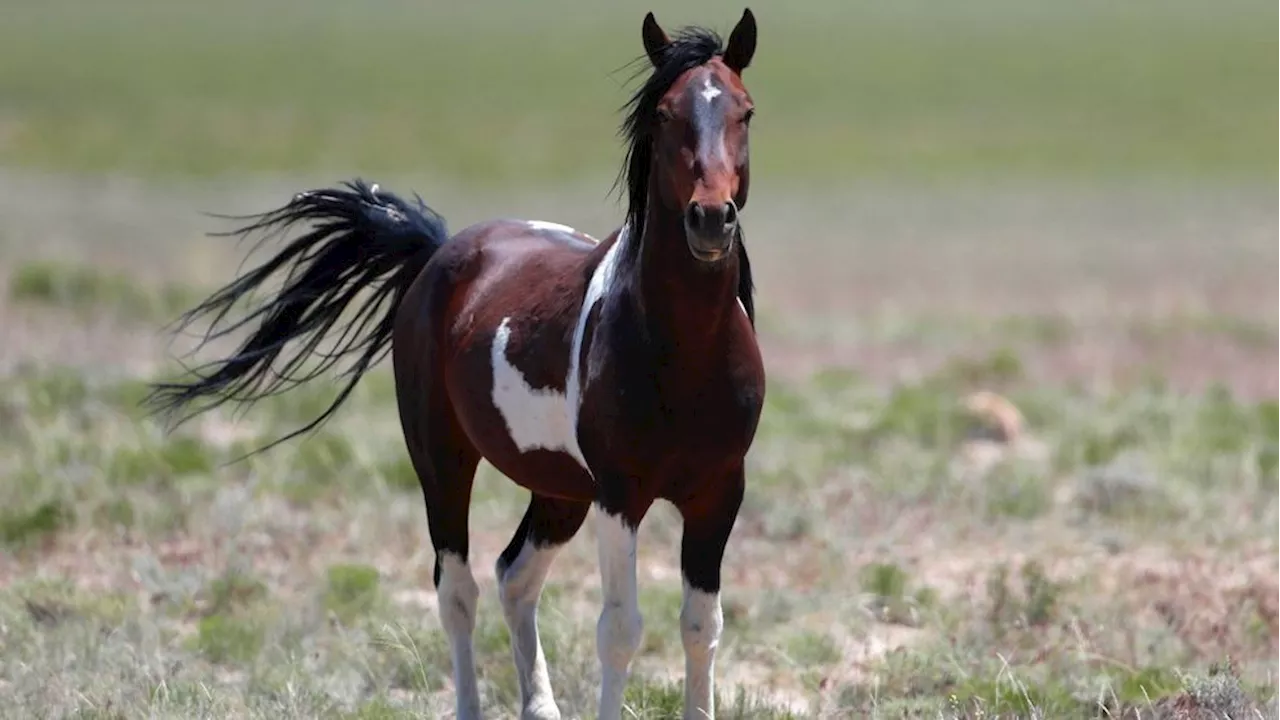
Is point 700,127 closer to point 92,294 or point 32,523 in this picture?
point 32,523

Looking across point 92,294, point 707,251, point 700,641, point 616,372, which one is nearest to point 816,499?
point 700,641

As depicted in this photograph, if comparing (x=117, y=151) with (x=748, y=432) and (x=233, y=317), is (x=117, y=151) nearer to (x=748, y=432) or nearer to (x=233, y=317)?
(x=233, y=317)

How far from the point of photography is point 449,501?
6.32 m

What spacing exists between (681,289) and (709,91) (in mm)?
577

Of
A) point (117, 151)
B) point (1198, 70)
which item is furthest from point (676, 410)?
point (1198, 70)

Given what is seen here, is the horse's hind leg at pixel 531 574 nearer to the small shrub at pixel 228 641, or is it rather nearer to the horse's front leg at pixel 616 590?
the horse's front leg at pixel 616 590

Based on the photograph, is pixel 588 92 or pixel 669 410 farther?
pixel 588 92

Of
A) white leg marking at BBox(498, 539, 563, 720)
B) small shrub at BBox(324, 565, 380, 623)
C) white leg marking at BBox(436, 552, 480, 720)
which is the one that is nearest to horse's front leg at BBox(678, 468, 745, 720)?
white leg marking at BBox(498, 539, 563, 720)

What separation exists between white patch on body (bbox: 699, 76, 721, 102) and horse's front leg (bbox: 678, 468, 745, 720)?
1151mm

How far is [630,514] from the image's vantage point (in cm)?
526

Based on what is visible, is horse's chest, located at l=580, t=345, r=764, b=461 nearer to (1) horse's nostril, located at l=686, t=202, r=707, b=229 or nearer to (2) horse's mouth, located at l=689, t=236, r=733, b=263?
(2) horse's mouth, located at l=689, t=236, r=733, b=263

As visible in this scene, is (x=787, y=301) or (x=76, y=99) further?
(x=76, y=99)

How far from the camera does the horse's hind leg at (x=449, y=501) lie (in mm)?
6250

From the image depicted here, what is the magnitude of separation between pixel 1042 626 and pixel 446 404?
2661 mm
